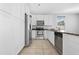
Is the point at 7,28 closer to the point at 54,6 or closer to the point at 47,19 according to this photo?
the point at 54,6

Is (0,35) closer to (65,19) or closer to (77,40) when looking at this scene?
(77,40)

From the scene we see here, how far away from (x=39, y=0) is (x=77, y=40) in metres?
1.90

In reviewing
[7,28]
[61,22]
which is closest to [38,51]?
[7,28]

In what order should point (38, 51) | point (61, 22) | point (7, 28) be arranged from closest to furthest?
point (7, 28), point (38, 51), point (61, 22)

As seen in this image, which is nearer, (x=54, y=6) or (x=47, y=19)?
(x=54, y=6)

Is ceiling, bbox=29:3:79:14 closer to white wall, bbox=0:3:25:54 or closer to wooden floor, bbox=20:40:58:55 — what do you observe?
wooden floor, bbox=20:40:58:55

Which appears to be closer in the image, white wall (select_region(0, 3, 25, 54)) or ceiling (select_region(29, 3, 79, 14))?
white wall (select_region(0, 3, 25, 54))

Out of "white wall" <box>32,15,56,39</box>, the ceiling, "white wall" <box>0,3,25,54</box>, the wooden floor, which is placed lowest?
the wooden floor

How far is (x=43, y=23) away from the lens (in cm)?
1095

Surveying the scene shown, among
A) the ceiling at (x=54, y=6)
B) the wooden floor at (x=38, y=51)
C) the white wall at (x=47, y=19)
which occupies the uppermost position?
the ceiling at (x=54, y=6)

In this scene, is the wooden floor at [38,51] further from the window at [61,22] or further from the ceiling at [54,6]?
the window at [61,22]

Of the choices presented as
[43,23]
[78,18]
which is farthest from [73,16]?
[43,23]

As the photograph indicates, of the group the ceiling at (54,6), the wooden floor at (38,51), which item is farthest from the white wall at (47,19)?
the wooden floor at (38,51)

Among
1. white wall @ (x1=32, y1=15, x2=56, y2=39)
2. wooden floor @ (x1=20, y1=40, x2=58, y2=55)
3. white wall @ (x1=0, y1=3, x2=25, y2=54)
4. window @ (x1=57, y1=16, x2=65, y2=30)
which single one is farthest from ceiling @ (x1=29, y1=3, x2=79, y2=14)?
white wall @ (x1=0, y1=3, x2=25, y2=54)
